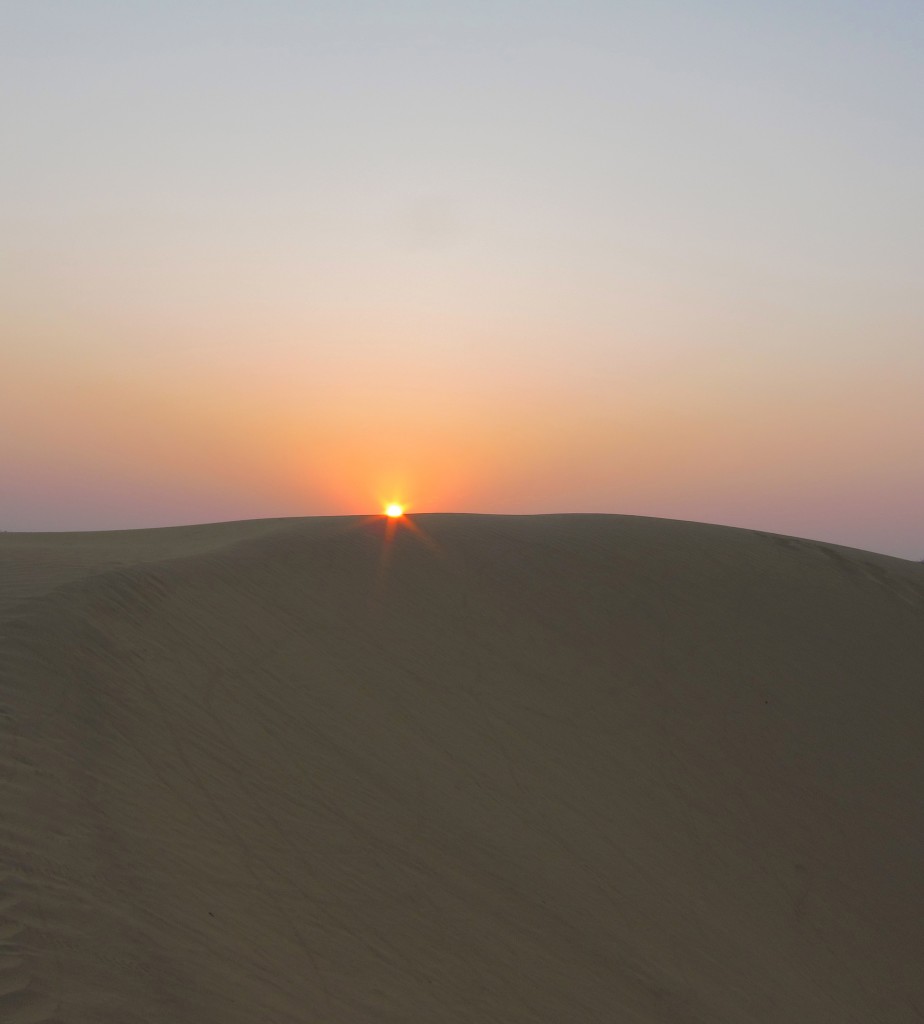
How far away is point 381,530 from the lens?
17.3 meters

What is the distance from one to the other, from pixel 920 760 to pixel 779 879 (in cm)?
413

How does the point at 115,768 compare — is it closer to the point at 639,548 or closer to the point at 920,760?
the point at 920,760

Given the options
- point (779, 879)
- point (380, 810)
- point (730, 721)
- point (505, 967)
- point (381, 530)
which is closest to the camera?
point (505, 967)

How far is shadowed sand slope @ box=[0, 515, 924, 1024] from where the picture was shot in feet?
19.7

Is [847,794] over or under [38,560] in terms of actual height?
under

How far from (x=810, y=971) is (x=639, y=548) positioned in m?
9.85

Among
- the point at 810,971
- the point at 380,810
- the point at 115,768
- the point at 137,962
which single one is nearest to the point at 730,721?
the point at 810,971

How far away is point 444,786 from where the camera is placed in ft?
32.1

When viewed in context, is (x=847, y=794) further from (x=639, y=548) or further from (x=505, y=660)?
(x=639, y=548)

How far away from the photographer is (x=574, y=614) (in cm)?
→ 1532

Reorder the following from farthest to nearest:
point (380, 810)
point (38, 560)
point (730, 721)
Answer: point (730, 721)
point (38, 560)
point (380, 810)

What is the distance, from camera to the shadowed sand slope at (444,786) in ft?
19.7

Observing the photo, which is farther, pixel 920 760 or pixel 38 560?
pixel 920 760

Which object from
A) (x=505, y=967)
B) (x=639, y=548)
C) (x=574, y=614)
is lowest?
(x=505, y=967)
